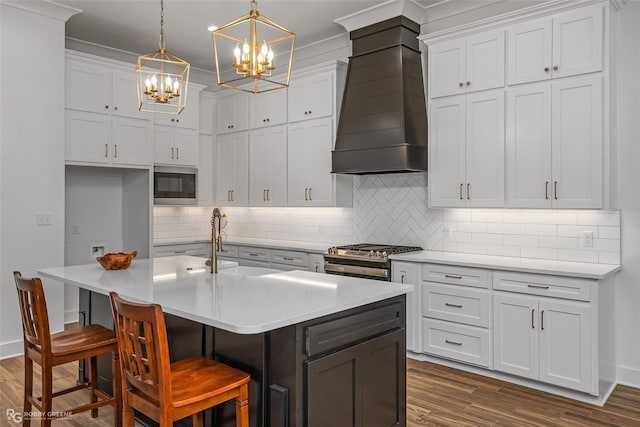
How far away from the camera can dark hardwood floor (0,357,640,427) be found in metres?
3.02

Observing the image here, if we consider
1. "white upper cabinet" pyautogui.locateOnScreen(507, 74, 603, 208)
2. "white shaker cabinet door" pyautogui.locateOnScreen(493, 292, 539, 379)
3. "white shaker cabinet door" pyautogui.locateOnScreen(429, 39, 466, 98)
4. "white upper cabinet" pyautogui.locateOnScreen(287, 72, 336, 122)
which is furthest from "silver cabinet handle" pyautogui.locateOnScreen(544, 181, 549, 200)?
"white upper cabinet" pyautogui.locateOnScreen(287, 72, 336, 122)

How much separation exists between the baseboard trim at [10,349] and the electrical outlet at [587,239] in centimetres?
501

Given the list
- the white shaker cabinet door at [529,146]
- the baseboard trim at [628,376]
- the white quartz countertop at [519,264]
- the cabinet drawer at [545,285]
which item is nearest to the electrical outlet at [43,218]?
the white quartz countertop at [519,264]

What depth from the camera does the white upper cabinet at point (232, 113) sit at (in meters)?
6.16

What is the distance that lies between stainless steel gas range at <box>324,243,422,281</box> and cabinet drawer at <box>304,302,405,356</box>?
1.59 m

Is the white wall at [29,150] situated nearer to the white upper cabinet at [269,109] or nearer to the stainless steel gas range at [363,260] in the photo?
the white upper cabinet at [269,109]

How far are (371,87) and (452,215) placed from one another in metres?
1.48

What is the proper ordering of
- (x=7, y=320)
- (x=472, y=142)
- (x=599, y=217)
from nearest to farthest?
(x=599, y=217) < (x=472, y=142) < (x=7, y=320)

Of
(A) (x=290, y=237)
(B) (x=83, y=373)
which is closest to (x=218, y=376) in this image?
(B) (x=83, y=373)

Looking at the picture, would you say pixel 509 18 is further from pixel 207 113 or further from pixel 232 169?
pixel 207 113

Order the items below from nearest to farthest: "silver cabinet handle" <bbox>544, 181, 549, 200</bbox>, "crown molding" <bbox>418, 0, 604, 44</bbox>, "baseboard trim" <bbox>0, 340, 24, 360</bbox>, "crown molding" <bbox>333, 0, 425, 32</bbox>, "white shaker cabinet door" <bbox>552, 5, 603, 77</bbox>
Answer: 1. "white shaker cabinet door" <bbox>552, 5, 603, 77</bbox>
2. "crown molding" <bbox>418, 0, 604, 44</bbox>
3. "silver cabinet handle" <bbox>544, 181, 549, 200</bbox>
4. "baseboard trim" <bbox>0, 340, 24, 360</bbox>
5. "crown molding" <bbox>333, 0, 425, 32</bbox>

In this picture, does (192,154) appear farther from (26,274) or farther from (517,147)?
(517,147)

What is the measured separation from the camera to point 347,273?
4516 millimetres

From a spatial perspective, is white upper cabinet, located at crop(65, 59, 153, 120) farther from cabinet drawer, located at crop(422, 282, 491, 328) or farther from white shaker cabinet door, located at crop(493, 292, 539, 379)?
white shaker cabinet door, located at crop(493, 292, 539, 379)
